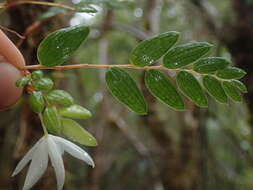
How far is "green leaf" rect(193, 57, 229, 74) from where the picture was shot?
42cm

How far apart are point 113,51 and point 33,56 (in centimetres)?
192

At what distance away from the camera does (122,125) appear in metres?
1.84

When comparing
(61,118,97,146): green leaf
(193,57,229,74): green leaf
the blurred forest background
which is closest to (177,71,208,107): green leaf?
(193,57,229,74): green leaf

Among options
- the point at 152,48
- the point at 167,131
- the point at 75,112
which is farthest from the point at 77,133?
the point at 167,131

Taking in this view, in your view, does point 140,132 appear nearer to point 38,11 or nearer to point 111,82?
point 38,11

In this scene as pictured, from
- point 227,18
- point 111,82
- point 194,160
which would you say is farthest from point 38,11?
point 227,18

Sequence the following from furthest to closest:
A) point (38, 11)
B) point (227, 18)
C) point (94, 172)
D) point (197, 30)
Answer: point (227, 18)
point (197, 30)
point (94, 172)
point (38, 11)

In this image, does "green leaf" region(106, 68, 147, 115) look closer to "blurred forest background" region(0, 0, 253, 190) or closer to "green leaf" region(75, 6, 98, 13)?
"green leaf" region(75, 6, 98, 13)

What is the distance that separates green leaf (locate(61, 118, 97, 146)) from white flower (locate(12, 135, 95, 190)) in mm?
50

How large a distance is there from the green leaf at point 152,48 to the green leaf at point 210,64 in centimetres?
5

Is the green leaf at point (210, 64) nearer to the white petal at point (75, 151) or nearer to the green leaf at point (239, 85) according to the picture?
the green leaf at point (239, 85)

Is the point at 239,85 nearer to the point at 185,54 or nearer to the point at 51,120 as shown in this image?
the point at 185,54

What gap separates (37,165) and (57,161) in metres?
0.02

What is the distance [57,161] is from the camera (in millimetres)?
380
